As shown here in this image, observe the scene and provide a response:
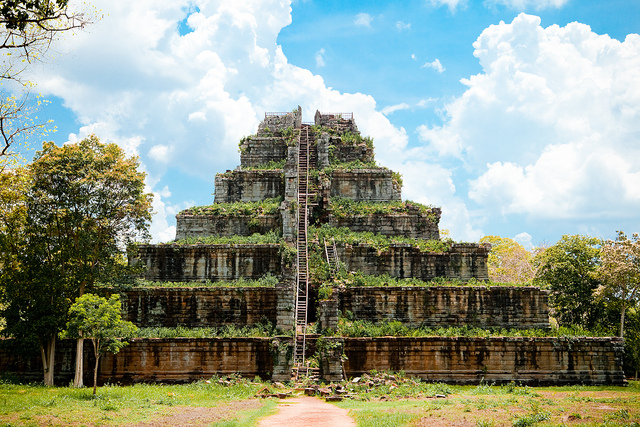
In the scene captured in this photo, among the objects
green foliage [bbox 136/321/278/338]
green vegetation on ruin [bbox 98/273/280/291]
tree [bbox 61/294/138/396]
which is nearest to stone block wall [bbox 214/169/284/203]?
green vegetation on ruin [bbox 98/273/280/291]

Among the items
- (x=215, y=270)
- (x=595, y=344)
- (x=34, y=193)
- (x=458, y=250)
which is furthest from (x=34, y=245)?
(x=595, y=344)

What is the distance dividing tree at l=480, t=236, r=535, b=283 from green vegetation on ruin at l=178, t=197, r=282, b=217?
2096cm

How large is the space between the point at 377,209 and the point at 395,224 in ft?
4.53

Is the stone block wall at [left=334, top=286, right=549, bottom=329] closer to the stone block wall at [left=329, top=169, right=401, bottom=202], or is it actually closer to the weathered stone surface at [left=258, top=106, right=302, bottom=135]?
the stone block wall at [left=329, top=169, right=401, bottom=202]

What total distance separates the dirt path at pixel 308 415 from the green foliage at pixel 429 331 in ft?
16.2

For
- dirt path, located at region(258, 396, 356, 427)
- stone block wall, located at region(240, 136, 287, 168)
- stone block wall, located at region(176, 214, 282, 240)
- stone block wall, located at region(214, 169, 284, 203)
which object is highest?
stone block wall, located at region(240, 136, 287, 168)

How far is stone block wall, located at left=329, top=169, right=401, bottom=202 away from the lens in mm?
32562

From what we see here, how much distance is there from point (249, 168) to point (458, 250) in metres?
15.1

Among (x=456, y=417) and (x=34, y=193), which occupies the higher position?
(x=34, y=193)

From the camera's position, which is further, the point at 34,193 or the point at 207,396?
the point at 34,193

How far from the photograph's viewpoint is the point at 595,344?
73.0 ft

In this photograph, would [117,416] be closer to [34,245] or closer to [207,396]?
[207,396]

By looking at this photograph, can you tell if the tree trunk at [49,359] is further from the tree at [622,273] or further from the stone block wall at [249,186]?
the tree at [622,273]

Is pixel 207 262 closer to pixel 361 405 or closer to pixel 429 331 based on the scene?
pixel 429 331
